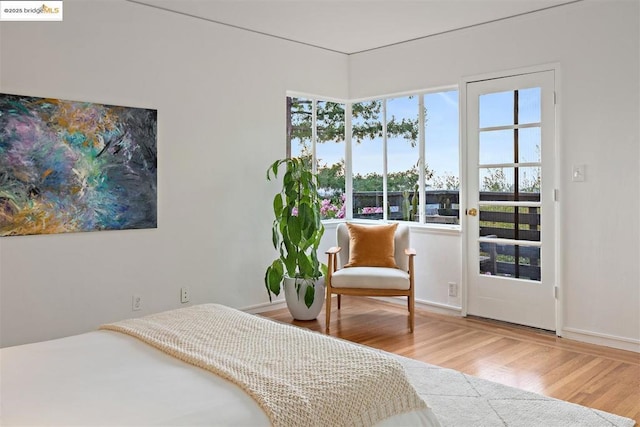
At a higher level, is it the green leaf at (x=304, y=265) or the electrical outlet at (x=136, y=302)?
the green leaf at (x=304, y=265)

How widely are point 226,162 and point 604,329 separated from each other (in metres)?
3.29

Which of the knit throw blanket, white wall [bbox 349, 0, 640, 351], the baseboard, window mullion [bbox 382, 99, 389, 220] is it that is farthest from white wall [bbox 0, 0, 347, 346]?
the baseboard

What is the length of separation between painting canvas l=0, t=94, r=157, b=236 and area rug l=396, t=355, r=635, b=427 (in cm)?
242

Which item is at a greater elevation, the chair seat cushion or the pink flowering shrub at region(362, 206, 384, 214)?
the pink flowering shrub at region(362, 206, 384, 214)

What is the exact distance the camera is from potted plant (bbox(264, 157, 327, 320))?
4.55 metres

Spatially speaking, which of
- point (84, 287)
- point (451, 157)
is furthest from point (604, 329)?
point (84, 287)

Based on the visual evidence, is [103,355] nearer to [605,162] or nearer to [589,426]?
[589,426]

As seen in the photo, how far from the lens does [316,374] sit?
5.89ft

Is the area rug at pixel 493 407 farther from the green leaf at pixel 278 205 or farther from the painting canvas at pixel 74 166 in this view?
the painting canvas at pixel 74 166

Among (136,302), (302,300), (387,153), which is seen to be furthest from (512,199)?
(136,302)

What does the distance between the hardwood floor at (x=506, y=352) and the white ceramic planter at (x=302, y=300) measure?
0.26 feet

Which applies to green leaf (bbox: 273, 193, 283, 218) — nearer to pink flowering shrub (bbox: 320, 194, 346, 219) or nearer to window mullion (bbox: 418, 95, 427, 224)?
pink flowering shrub (bbox: 320, 194, 346, 219)

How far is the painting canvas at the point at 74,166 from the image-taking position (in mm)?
3434

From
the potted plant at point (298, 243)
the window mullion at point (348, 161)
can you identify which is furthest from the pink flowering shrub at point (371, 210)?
the potted plant at point (298, 243)
